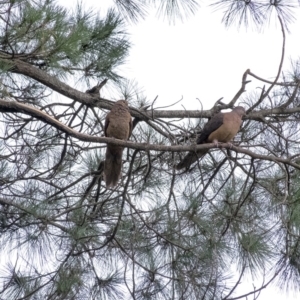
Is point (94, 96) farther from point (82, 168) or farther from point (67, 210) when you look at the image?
point (67, 210)

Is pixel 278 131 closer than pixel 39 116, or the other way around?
pixel 39 116

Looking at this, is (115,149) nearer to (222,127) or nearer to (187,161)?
(187,161)

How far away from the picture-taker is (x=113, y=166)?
3973 millimetres

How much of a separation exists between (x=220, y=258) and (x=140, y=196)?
61 centimetres

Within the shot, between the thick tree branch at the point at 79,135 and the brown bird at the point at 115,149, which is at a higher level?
the brown bird at the point at 115,149

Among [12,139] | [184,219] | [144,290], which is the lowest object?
[144,290]

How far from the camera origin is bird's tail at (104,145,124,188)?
3.96 metres

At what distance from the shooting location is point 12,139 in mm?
4227

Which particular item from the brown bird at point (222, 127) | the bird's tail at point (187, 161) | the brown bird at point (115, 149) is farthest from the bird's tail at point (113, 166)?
the brown bird at point (222, 127)

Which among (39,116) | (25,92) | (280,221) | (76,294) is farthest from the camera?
(25,92)

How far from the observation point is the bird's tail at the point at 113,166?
3.96 m

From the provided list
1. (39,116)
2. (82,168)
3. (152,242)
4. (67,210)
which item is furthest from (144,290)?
(39,116)

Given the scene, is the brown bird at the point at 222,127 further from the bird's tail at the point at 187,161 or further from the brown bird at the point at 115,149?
the brown bird at the point at 115,149

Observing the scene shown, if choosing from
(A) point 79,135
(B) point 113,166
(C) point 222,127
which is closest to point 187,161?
(C) point 222,127
